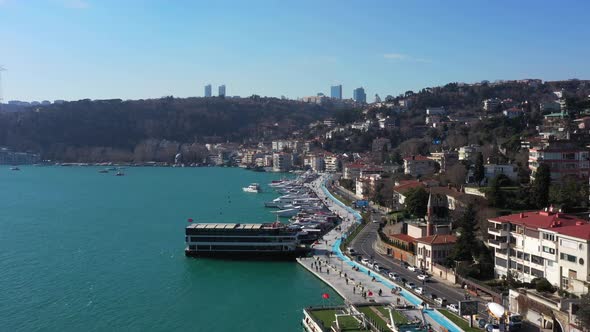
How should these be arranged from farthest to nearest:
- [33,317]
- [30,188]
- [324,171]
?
1. [324,171]
2. [30,188]
3. [33,317]

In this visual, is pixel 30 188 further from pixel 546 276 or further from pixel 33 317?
pixel 546 276

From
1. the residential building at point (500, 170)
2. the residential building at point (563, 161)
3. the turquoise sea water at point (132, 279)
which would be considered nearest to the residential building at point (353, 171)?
the turquoise sea water at point (132, 279)

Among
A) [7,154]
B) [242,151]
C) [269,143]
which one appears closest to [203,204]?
[242,151]

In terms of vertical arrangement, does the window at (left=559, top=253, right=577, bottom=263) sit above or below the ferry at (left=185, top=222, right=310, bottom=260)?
above

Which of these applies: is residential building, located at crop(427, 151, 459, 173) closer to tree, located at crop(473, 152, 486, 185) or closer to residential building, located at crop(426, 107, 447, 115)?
tree, located at crop(473, 152, 486, 185)

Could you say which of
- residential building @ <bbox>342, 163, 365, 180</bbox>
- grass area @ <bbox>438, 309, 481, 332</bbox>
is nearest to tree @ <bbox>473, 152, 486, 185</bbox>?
grass area @ <bbox>438, 309, 481, 332</bbox>
